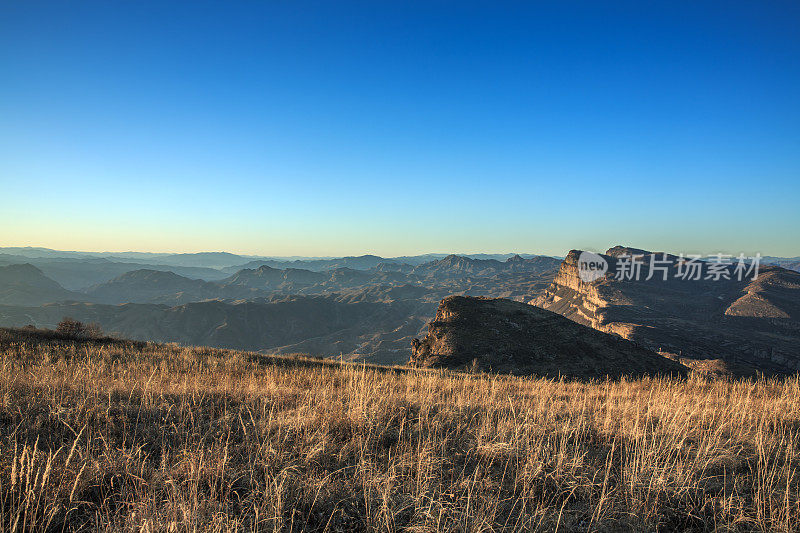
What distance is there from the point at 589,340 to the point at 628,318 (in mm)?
97441

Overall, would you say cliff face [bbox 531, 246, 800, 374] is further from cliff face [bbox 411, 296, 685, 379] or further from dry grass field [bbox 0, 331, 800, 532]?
dry grass field [bbox 0, 331, 800, 532]

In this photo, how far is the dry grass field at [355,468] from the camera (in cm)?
245

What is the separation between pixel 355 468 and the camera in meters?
3.21

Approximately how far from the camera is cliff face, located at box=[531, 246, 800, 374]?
237 feet

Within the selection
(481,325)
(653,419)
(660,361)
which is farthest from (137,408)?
(660,361)

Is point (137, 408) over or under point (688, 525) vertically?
under

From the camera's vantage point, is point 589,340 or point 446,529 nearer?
point 446,529

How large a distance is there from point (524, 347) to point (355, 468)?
998 inches

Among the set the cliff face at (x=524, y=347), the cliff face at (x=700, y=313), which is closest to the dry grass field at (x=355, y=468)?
the cliff face at (x=524, y=347)

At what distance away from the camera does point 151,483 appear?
2.72 metres

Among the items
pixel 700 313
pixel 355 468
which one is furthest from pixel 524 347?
pixel 700 313

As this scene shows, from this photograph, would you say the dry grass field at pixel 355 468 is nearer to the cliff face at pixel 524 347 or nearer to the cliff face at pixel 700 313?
the cliff face at pixel 524 347

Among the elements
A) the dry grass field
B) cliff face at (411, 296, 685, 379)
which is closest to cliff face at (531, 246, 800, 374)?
cliff face at (411, 296, 685, 379)

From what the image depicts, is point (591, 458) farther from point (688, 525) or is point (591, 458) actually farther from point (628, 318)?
point (628, 318)
